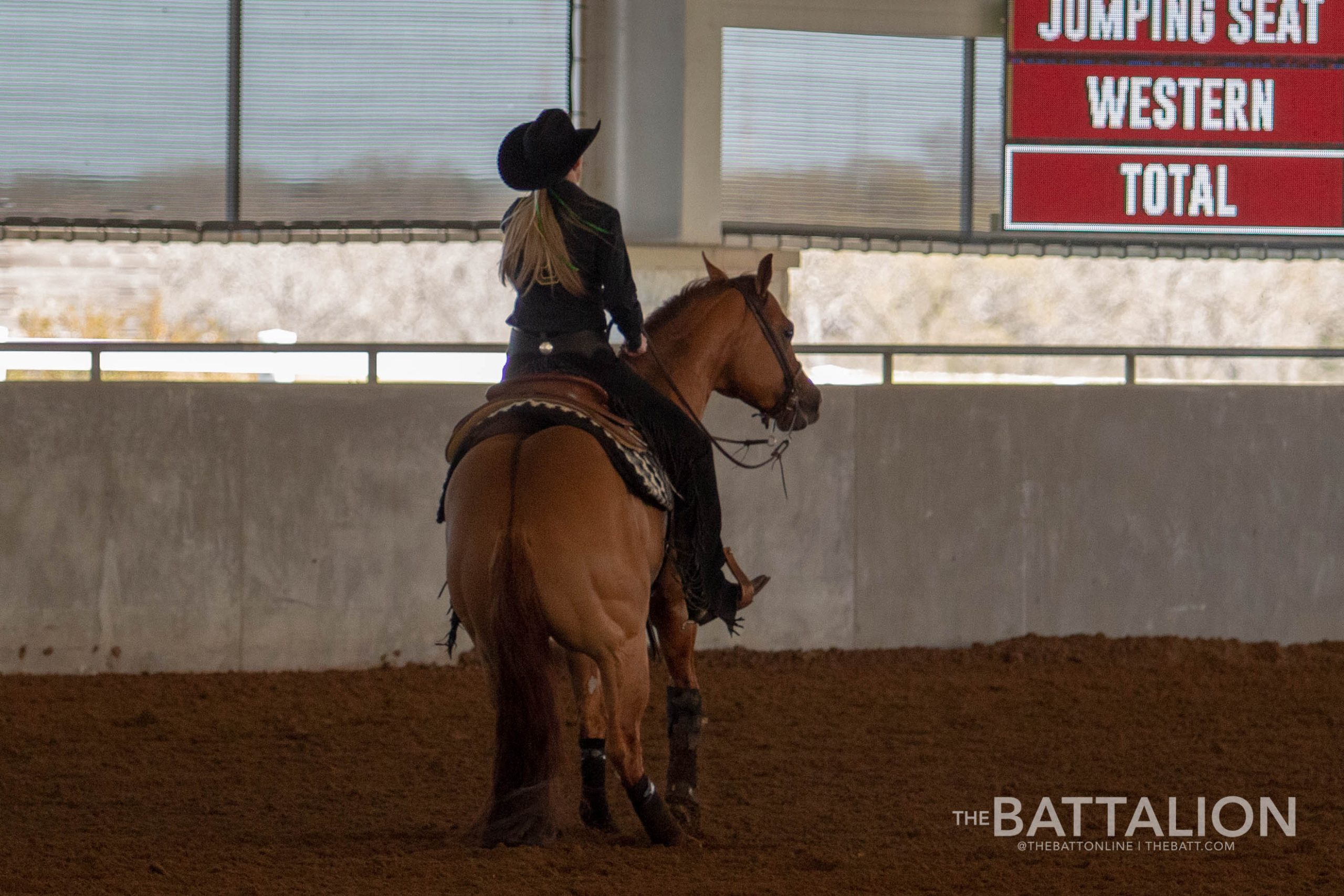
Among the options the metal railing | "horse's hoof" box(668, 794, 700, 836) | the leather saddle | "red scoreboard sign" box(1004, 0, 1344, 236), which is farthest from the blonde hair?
"red scoreboard sign" box(1004, 0, 1344, 236)

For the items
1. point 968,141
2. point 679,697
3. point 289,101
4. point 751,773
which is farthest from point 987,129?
point 679,697

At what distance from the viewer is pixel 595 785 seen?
13.7 feet

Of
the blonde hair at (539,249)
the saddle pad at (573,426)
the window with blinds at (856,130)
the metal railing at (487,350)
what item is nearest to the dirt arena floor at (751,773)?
the saddle pad at (573,426)

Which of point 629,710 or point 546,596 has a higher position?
point 546,596

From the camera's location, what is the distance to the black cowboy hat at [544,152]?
154 inches

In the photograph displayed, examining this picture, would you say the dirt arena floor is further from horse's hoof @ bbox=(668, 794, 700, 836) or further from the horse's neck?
the horse's neck

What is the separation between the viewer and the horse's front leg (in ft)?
14.4

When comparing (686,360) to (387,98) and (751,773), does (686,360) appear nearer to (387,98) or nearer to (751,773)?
(751,773)

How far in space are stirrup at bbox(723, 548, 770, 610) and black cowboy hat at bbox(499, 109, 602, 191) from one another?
121cm

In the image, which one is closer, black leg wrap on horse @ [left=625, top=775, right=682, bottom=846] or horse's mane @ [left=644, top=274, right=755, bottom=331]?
black leg wrap on horse @ [left=625, top=775, right=682, bottom=846]

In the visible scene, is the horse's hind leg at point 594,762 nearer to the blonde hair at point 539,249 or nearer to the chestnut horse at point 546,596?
the chestnut horse at point 546,596

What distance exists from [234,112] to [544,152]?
4620 millimetres

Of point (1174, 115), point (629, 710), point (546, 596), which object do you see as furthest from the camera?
point (1174, 115)

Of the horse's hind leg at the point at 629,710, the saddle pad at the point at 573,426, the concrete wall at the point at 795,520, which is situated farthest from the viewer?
the concrete wall at the point at 795,520
